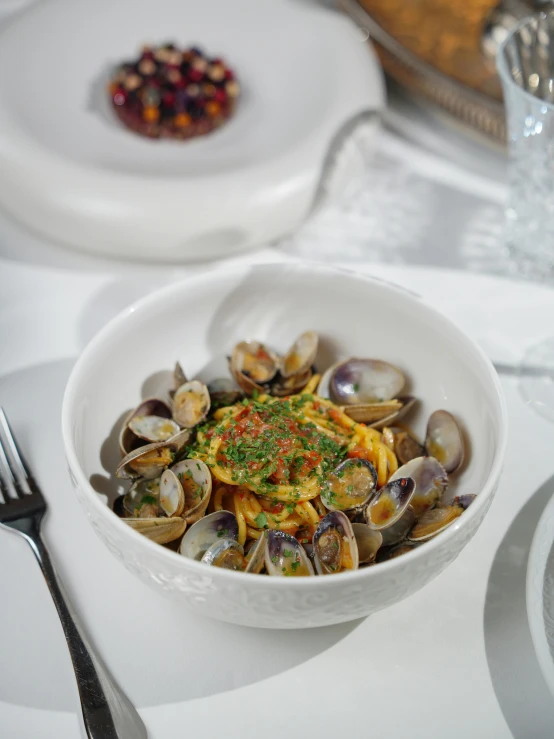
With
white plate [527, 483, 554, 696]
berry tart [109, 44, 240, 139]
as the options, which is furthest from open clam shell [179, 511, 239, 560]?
berry tart [109, 44, 240, 139]

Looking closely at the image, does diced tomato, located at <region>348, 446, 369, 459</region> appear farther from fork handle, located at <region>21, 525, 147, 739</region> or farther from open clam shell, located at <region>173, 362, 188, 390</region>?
fork handle, located at <region>21, 525, 147, 739</region>

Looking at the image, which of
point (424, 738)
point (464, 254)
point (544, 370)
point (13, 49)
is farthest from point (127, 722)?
point (13, 49)

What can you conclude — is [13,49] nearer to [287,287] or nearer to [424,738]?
[287,287]

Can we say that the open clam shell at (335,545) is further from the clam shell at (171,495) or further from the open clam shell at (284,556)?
the clam shell at (171,495)

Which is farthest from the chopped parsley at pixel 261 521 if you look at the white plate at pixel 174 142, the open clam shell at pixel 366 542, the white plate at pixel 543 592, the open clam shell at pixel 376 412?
the white plate at pixel 174 142

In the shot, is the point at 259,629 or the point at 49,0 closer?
the point at 259,629

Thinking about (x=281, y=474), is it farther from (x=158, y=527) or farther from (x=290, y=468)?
(x=158, y=527)
